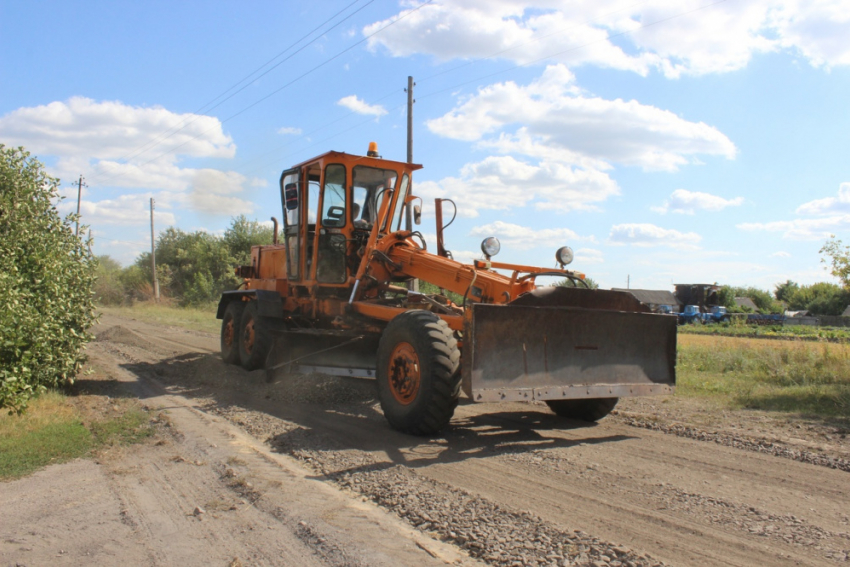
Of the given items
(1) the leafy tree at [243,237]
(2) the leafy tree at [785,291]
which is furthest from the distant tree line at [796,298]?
(1) the leafy tree at [243,237]

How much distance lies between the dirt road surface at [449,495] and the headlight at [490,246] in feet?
6.02

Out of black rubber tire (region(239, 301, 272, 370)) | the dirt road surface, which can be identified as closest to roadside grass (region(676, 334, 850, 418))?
the dirt road surface

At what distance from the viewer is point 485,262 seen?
7020mm

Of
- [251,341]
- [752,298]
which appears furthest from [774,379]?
[752,298]

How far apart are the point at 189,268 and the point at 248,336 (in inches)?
1291

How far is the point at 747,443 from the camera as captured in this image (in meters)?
5.83

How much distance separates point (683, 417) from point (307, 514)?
15.8 feet

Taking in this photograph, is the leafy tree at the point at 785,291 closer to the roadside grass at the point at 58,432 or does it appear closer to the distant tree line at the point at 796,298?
the distant tree line at the point at 796,298

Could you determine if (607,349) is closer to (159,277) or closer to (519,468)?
(519,468)

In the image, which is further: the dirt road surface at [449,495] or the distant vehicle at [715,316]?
the distant vehicle at [715,316]

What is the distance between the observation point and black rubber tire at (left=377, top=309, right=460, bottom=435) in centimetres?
568

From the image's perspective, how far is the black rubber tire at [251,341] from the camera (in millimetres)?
9758

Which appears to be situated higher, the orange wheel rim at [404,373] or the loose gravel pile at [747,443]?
the orange wheel rim at [404,373]

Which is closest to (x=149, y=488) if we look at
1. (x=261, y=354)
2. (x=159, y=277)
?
(x=261, y=354)
